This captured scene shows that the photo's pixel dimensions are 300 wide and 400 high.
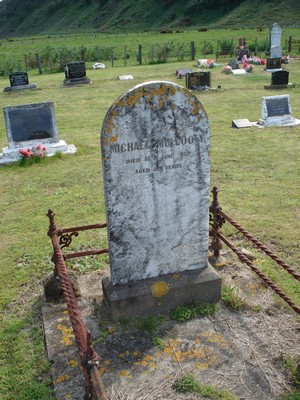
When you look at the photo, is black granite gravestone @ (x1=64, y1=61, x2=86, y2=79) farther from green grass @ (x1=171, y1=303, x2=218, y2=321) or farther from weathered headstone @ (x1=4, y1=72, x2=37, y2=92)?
green grass @ (x1=171, y1=303, x2=218, y2=321)

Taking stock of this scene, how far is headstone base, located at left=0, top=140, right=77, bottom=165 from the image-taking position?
10.8m

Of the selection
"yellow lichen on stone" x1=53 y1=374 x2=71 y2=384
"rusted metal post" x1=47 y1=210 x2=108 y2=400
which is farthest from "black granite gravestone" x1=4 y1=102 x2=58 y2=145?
"yellow lichen on stone" x1=53 y1=374 x2=71 y2=384

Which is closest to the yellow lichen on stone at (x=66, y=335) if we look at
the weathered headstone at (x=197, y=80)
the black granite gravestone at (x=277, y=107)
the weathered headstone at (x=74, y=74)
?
the black granite gravestone at (x=277, y=107)

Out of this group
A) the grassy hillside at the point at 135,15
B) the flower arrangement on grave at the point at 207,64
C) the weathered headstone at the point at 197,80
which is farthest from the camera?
the grassy hillside at the point at 135,15

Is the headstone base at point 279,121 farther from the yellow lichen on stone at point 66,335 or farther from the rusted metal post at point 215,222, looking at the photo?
the yellow lichen on stone at point 66,335

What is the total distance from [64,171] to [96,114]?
21.6 ft

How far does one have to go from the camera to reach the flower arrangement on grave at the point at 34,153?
10.7 m

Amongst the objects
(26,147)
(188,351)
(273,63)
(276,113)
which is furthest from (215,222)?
(273,63)

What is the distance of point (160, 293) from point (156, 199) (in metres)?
1.04

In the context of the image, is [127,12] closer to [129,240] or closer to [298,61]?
[298,61]

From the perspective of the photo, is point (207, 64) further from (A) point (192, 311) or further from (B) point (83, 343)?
(B) point (83, 343)

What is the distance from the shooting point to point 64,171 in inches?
396

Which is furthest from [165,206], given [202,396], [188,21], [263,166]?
[188,21]

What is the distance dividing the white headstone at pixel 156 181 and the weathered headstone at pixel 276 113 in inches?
365
